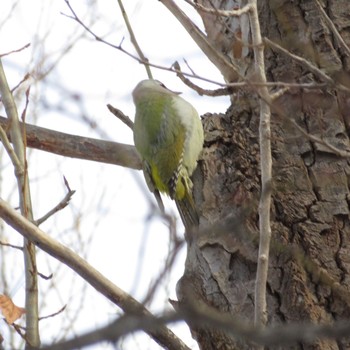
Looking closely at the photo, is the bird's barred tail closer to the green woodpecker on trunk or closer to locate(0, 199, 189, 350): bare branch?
the green woodpecker on trunk

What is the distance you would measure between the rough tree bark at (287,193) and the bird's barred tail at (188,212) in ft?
0.75

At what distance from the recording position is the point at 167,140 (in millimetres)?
4996

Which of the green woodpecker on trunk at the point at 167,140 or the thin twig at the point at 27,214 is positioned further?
the green woodpecker on trunk at the point at 167,140

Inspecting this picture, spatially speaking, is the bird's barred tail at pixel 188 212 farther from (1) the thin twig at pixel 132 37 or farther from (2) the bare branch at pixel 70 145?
(1) the thin twig at pixel 132 37

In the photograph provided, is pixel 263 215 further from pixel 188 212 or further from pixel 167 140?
pixel 167 140

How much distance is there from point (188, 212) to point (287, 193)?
86 centimetres

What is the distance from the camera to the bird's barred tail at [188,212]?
144 inches

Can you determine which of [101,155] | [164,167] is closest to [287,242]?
[101,155]

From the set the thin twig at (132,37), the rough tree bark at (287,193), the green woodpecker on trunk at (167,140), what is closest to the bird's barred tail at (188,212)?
the green woodpecker on trunk at (167,140)

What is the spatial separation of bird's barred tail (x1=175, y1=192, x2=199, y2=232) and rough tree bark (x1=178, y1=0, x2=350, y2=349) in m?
0.23

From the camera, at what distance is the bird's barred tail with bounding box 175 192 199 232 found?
3.66m

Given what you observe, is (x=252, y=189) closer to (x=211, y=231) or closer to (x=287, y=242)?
(x=287, y=242)

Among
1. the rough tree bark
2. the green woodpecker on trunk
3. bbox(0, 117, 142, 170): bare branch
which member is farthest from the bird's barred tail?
bbox(0, 117, 142, 170): bare branch

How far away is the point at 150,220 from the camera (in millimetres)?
1880
